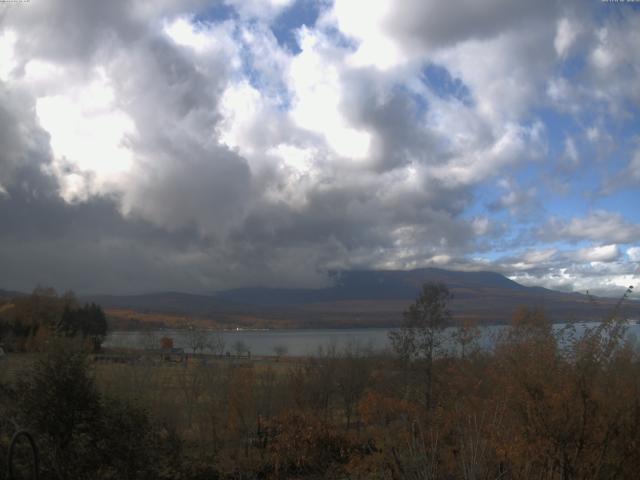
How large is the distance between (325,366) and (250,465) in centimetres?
1339

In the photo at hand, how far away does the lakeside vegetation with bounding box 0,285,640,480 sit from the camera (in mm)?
9492

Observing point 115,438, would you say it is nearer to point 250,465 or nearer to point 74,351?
point 74,351

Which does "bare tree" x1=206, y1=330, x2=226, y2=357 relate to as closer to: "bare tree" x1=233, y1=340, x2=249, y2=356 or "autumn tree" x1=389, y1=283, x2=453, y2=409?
"bare tree" x1=233, y1=340, x2=249, y2=356

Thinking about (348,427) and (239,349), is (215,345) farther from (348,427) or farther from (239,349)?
(348,427)

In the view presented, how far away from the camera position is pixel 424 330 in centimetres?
2991

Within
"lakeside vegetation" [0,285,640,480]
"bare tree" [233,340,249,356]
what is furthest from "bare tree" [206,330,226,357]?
"lakeside vegetation" [0,285,640,480]

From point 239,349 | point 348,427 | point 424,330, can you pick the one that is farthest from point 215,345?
point 424,330

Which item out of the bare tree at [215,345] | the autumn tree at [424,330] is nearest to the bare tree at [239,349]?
the bare tree at [215,345]

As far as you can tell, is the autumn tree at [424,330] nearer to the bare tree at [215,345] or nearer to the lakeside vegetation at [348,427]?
the lakeside vegetation at [348,427]

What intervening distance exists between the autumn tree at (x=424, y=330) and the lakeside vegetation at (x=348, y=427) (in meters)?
0.89

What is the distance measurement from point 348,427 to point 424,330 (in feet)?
20.4

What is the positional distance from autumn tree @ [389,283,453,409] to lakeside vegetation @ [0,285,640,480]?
89 centimetres

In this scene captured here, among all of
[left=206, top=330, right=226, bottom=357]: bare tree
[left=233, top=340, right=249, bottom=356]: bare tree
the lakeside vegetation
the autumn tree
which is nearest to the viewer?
the lakeside vegetation

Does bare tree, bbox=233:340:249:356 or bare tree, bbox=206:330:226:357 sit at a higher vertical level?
bare tree, bbox=206:330:226:357
